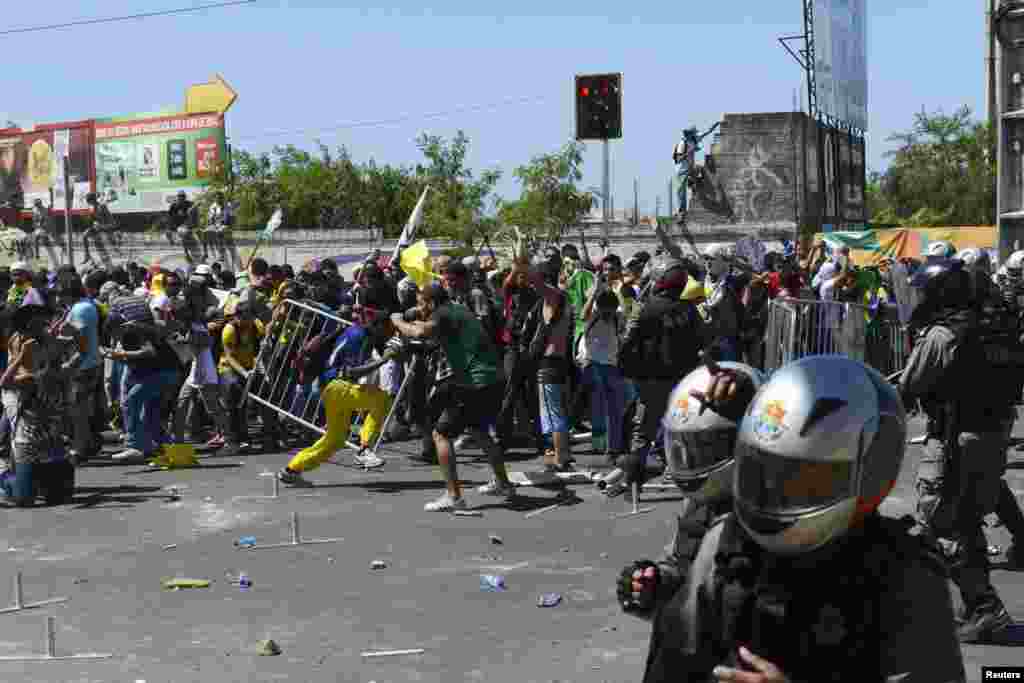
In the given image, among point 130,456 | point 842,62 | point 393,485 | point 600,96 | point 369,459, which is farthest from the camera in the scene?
point 842,62

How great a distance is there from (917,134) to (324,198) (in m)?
→ 26.6

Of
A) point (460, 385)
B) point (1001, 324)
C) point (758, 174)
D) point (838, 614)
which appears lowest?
point (460, 385)

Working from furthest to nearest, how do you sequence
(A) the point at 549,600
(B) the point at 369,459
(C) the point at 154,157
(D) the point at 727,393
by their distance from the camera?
1. (C) the point at 154,157
2. (B) the point at 369,459
3. (A) the point at 549,600
4. (D) the point at 727,393

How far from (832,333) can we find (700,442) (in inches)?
466

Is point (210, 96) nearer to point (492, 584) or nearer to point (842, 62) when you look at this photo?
point (842, 62)

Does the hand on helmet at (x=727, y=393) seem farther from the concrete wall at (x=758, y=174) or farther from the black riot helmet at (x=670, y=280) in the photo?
the concrete wall at (x=758, y=174)

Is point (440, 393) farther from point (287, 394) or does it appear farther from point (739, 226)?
point (739, 226)

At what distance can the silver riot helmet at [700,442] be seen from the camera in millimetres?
3396

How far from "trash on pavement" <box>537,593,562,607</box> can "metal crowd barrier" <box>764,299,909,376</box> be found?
6.97m

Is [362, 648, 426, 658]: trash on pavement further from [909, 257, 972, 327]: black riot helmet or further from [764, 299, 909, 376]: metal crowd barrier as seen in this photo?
[764, 299, 909, 376]: metal crowd barrier

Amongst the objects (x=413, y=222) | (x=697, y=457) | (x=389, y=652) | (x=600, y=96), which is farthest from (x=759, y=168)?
(x=697, y=457)

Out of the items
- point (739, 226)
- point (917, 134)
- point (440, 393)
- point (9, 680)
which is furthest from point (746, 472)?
point (917, 134)

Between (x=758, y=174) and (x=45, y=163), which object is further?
(x=45, y=163)

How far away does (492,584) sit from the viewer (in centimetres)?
781
